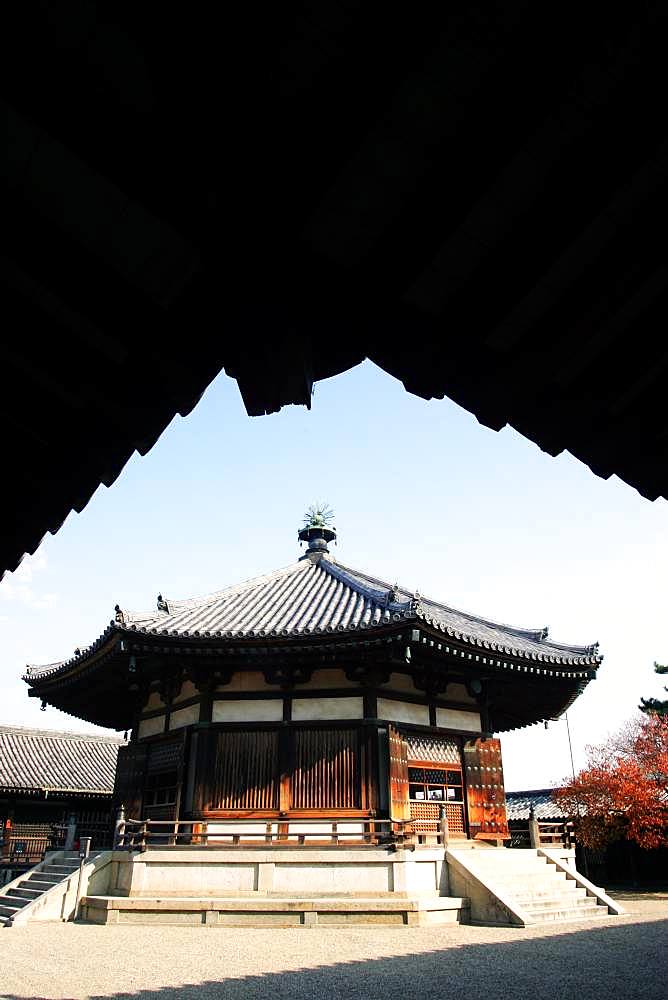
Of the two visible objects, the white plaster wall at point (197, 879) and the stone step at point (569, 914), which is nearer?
the white plaster wall at point (197, 879)

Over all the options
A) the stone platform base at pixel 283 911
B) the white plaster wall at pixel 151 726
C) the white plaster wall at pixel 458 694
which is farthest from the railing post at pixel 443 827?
the white plaster wall at pixel 151 726

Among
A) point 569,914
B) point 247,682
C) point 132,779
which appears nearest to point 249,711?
point 247,682

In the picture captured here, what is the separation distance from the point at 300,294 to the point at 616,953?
12.0 metres

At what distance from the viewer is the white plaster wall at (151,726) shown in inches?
688

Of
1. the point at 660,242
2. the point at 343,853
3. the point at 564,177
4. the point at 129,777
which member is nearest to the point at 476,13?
the point at 564,177

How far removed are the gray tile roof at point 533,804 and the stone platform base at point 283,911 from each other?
77.6ft

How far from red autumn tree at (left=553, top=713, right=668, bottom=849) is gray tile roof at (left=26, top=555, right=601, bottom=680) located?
25.9ft

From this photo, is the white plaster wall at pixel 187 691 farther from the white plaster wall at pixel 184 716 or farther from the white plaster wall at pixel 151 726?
the white plaster wall at pixel 151 726

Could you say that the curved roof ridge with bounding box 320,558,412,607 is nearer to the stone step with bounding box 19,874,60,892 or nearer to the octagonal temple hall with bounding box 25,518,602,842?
the octagonal temple hall with bounding box 25,518,602,842

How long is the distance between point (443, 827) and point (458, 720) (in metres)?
2.79

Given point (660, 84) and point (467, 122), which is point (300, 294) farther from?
point (660, 84)

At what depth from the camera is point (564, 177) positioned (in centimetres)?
242

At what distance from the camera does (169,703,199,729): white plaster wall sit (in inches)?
637

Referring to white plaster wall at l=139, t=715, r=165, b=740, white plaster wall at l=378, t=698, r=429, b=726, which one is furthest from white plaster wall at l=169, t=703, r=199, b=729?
white plaster wall at l=378, t=698, r=429, b=726
